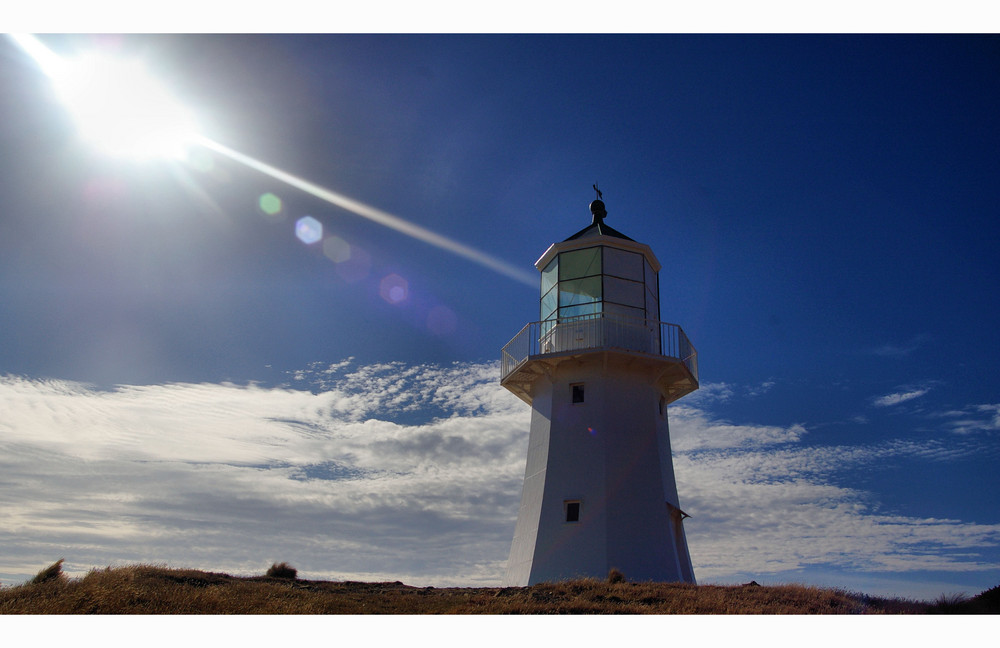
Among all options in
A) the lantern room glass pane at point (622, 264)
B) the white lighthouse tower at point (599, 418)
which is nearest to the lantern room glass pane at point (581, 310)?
the white lighthouse tower at point (599, 418)

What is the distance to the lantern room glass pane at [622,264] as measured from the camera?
1931 centimetres

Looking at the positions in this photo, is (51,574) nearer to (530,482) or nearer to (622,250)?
(530,482)

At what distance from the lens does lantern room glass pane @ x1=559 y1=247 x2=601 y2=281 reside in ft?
63.5

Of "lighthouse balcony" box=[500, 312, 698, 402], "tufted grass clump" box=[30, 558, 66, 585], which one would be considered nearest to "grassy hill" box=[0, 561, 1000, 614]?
"tufted grass clump" box=[30, 558, 66, 585]

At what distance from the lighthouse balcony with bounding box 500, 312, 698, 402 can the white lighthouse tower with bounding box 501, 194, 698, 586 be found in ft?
0.11

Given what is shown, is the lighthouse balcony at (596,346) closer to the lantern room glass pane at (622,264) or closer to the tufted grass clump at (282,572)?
the lantern room glass pane at (622,264)

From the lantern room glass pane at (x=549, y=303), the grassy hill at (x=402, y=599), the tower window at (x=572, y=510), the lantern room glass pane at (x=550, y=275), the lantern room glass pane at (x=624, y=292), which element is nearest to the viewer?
the grassy hill at (x=402, y=599)

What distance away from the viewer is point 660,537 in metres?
17.2

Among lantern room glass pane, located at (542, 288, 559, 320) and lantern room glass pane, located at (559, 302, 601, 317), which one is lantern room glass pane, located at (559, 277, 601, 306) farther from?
lantern room glass pane, located at (542, 288, 559, 320)

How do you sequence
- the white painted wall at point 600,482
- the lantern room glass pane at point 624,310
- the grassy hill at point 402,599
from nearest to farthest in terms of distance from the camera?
the grassy hill at point 402,599 → the white painted wall at point 600,482 → the lantern room glass pane at point 624,310

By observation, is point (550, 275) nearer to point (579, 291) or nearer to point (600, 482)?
point (579, 291)

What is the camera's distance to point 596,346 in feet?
60.0

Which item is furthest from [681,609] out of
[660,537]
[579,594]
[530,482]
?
[530,482]

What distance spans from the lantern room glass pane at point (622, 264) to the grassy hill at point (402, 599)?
815cm
